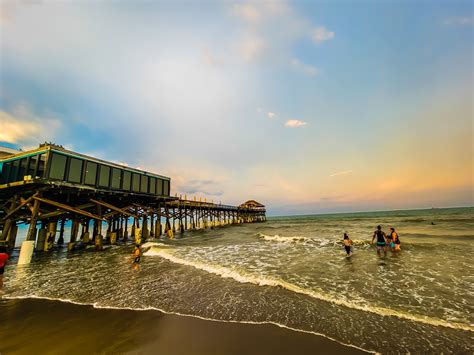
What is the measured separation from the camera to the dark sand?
3.82 metres

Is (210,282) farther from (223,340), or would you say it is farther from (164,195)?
(164,195)

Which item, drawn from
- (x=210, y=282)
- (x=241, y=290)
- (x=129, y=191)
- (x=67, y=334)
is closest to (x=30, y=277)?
(x=67, y=334)

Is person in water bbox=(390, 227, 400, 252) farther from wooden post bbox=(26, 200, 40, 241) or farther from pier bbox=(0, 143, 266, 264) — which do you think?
wooden post bbox=(26, 200, 40, 241)

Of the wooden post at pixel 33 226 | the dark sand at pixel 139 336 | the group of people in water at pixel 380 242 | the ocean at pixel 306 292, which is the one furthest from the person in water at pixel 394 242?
the wooden post at pixel 33 226

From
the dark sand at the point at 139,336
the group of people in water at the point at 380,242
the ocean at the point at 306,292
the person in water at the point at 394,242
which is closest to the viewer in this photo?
the dark sand at the point at 139,336

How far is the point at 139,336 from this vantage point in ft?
14.2

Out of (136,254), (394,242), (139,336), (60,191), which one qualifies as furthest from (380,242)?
(60,191)

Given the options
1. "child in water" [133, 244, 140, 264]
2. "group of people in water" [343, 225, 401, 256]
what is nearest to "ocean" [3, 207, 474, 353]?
"child in water" [133, 244, 140, 264]

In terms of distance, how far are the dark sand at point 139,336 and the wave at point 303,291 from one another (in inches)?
93.7

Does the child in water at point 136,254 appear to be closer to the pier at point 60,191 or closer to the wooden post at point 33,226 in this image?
the pier at point 60,191

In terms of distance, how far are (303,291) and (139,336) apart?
16.7 ft

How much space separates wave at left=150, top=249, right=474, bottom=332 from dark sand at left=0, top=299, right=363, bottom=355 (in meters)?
2.38

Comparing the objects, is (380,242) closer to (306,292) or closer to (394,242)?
(394,242)

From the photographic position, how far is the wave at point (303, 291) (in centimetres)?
492
